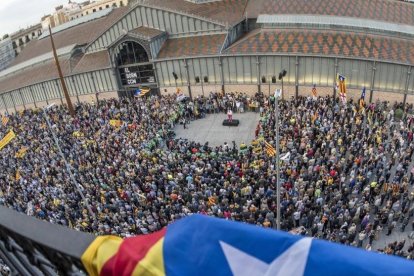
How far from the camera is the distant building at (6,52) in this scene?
96.9 meters

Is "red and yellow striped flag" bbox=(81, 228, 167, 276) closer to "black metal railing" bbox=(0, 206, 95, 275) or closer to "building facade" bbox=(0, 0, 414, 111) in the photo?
"black metal railing" bbox=(0, 206, 95, 275)

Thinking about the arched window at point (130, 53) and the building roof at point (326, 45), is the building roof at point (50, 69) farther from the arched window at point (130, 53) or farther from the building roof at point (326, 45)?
the building roof at point (326, 45)

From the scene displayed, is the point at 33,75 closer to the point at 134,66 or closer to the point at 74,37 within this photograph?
the point at 74,37

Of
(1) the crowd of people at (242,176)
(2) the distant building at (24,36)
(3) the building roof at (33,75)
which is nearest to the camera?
(1) the crowd of people at (242,176)

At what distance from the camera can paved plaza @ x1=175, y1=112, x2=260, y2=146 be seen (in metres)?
30.5

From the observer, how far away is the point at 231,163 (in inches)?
860

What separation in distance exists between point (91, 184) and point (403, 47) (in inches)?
1197

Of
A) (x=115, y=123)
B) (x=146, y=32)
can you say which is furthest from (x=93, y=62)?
(x=115, y=123)

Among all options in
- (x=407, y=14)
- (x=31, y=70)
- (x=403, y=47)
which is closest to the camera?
(x=403, y=47)

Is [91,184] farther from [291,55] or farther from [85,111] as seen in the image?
[291,55]

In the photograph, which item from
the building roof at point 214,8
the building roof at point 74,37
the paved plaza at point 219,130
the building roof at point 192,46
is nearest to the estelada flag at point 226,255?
the paved plaza at point 219,130

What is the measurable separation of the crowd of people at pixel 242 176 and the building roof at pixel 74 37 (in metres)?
26.7

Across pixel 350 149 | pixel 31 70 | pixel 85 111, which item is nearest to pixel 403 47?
pixel 350 149

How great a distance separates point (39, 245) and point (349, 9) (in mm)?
42051
